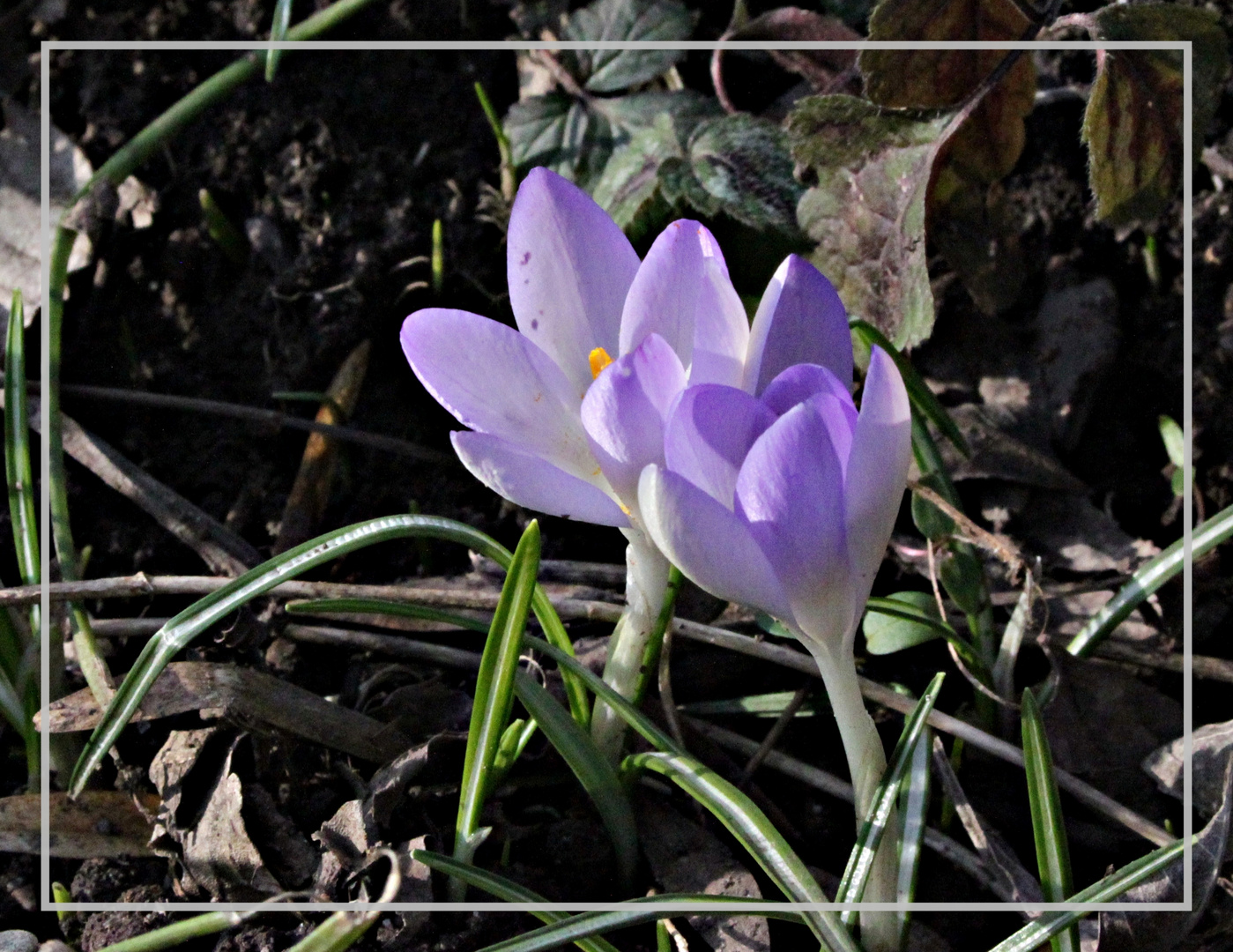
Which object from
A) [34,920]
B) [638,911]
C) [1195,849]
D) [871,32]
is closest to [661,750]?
[638,911]

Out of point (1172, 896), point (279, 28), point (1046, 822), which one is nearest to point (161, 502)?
point (279, 28)

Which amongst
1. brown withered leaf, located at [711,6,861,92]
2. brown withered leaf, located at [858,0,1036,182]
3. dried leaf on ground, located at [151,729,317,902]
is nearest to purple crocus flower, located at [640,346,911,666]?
dried leaf on ground, located at [151,729,317,902]

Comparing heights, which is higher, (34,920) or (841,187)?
(841,187)

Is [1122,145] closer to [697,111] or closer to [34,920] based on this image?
[697,111]

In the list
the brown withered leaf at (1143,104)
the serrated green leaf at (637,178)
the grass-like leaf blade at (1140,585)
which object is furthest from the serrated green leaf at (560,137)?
the grass-like leaf blade at (1140,585)

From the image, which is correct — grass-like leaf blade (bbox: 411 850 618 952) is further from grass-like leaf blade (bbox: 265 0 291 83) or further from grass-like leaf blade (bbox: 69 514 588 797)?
grass-like leaf blade (bbox: 265 0 291 83)

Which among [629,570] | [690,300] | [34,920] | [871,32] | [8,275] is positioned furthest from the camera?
[8,275]

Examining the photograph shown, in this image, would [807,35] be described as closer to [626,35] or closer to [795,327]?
[626,35]

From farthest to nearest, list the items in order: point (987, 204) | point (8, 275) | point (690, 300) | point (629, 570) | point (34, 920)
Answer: point (8, 275) → point (987, 204) → point (34, 920) → point (629, 570) → point (690, 300)
